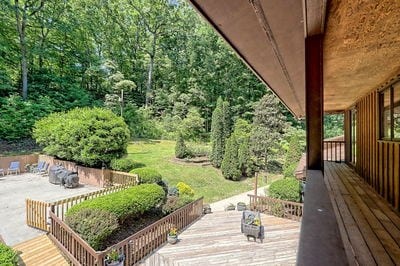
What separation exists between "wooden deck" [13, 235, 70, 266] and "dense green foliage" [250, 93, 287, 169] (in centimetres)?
A: 1240

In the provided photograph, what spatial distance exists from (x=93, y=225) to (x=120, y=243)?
0.86 m

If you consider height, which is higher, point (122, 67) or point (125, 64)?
point (125, 64)

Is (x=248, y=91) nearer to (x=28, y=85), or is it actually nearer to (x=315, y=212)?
(x=28, y=85)

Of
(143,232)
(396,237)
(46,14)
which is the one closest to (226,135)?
(143,232)

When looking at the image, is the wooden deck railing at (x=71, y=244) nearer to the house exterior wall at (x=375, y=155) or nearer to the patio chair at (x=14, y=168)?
the house exterior wall at (x=375, y=155)

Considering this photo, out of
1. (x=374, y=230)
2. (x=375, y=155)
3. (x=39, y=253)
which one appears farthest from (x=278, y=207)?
(x=39, y=253)

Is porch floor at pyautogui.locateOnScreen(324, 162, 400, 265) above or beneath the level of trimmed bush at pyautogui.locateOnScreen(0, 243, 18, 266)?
above

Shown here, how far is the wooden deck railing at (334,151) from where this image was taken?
8273mm

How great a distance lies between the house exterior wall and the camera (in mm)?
3168

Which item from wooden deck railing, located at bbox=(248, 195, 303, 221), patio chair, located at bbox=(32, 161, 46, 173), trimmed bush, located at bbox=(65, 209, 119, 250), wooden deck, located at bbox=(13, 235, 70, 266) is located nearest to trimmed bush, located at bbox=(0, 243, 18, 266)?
wooden deck, located at bbox=(13, 235, 70, 266)

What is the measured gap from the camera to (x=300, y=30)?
5.27 feet

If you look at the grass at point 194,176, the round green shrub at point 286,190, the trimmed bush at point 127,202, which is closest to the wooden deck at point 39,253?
the trimmed bush at point 127,202

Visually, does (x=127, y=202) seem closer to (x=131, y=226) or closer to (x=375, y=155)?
(x=131, y=226)

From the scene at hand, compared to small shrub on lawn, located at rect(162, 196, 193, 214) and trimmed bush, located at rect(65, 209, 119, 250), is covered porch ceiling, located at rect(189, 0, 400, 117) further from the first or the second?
small shrub on lawn, located at rect(162, 196, 193, 214)
